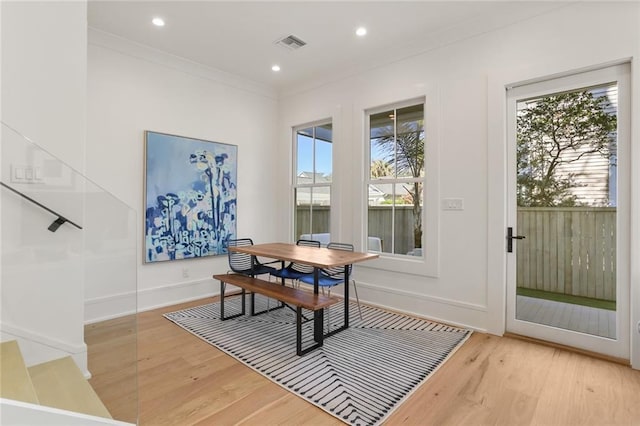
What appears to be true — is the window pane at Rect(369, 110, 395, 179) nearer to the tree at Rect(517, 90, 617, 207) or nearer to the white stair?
the tree at Rect(517, 90, 617, 207)

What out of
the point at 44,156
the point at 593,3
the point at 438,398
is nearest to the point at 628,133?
the point at 593,3

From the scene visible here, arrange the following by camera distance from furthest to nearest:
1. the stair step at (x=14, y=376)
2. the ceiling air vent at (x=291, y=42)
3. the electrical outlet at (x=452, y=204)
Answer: the ceiling air vent at (x=291, y=42) → the electrical outlet at (x=452, y=204) → the stair step at (x=14, y=376)

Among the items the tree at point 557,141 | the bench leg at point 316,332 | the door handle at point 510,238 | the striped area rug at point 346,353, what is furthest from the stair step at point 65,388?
the tree at point 557,141

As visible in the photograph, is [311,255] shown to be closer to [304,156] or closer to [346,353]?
[346,353]

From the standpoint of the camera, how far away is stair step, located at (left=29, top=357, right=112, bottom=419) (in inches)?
64.7

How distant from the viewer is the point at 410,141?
3.76m

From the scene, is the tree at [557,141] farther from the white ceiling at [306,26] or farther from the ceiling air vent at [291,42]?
the ceiling air vent at [291,42]

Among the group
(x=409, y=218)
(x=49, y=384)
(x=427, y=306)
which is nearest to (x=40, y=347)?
(x=49, y=384)

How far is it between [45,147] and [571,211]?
13.0 ft

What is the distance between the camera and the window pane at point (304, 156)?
482 cm

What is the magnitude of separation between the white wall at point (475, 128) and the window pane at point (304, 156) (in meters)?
1.25

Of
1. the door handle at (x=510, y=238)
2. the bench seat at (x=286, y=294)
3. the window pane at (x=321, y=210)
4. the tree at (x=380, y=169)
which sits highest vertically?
the tree at (x=380, y=169)

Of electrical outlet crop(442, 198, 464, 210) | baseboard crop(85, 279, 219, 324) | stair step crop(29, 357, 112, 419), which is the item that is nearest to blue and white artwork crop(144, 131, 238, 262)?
baseboard crop(85, 279, 219, 324)

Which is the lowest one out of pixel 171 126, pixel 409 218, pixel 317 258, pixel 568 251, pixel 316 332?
pixel 316 332
